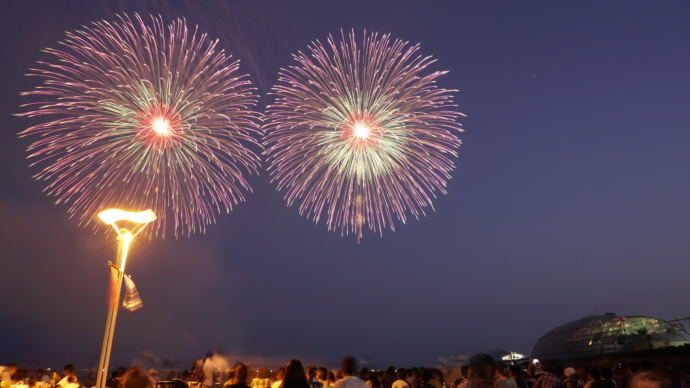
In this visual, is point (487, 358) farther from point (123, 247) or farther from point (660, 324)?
point (660, 324)

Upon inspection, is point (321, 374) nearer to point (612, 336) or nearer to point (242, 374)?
point (242, 374)

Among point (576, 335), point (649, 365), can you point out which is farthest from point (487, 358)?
point (576, 335)

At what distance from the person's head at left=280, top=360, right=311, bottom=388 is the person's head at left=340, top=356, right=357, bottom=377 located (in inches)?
47.1

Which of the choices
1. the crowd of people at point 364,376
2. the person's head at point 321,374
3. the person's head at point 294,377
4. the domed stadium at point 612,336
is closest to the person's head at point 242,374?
the crowd of people at point 364,376

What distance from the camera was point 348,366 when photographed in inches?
311

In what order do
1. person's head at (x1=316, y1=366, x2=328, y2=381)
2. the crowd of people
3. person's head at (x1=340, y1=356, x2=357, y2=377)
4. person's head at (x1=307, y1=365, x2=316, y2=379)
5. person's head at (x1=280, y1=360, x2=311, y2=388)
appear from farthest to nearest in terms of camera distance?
person's head at (x1=307, y1=365, x2=316, y2=379), person's head at (x1=316, y1=366, x2=328, y2=381), person's head at (x1=340, y1=356, x2=357, y2=377), the crowd of people, person's head at (x1=280, y1=360, x2=311, y2=388)

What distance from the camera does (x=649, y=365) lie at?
427 inches

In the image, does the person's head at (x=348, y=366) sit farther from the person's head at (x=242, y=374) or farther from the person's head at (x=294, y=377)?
the person's head at (x=242, y=374)

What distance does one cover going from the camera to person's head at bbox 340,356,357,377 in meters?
7.89

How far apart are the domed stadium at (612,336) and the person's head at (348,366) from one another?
7133cm

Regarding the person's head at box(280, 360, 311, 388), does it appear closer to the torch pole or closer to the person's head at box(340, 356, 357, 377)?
the person's head at box(340, 356, 357, 377)

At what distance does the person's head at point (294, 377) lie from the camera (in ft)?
22.1

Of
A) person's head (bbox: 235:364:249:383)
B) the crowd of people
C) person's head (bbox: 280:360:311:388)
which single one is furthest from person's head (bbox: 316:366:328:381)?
person's head (bbox: 280:360:311:388)

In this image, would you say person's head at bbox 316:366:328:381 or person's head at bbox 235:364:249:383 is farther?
person's head at bbox 316:366:328:381
